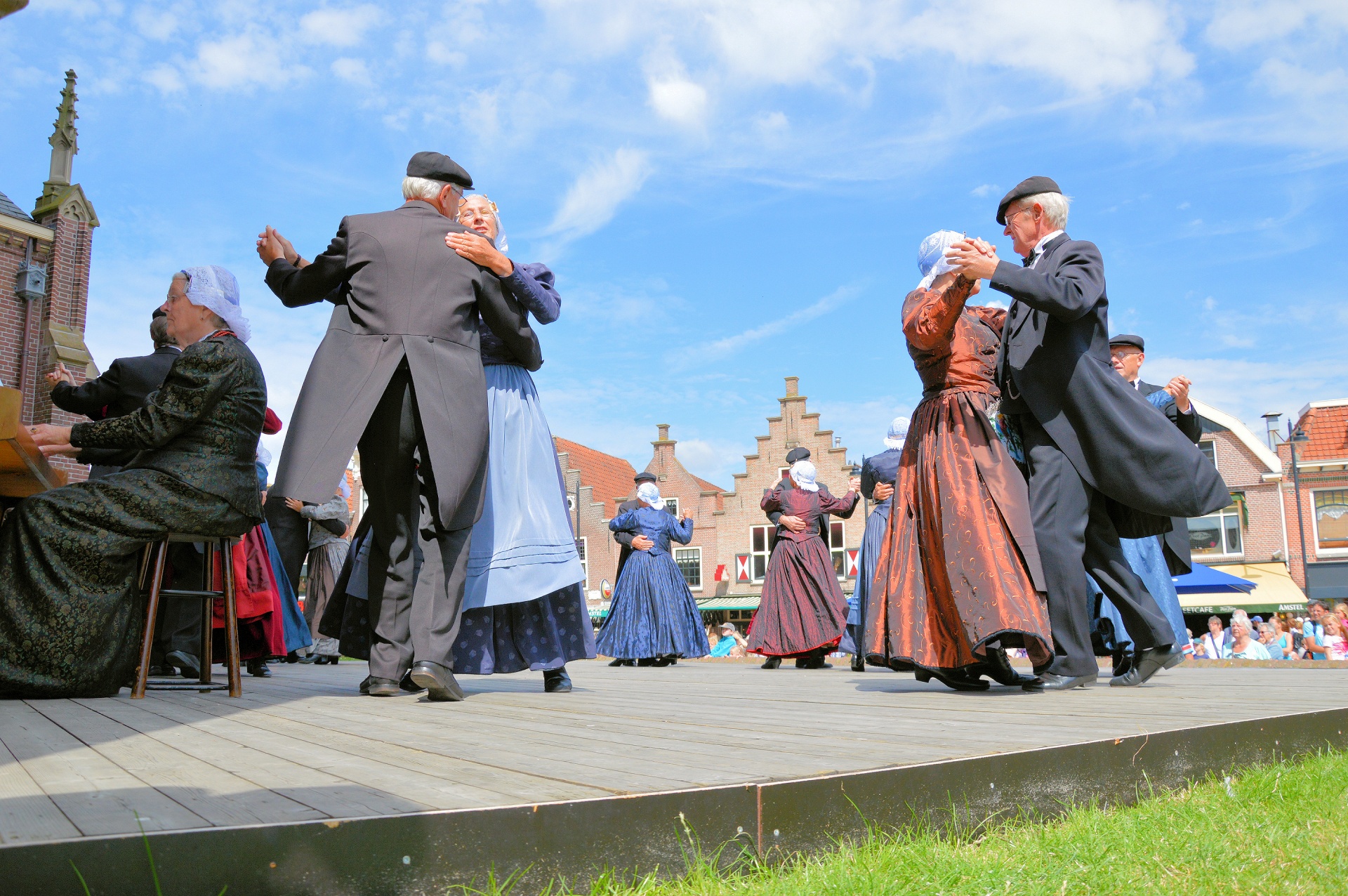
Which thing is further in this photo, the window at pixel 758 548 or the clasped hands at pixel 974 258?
the window at pixel 758 548

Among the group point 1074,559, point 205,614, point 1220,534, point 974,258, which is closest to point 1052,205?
point 974,258

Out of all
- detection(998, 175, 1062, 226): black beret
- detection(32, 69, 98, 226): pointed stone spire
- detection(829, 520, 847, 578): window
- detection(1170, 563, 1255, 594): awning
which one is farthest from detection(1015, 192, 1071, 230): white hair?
detection(829, 520, 847, 578): window

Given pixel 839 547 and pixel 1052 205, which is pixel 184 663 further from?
pixel 839 547

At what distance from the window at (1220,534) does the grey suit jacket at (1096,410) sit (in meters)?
32.2

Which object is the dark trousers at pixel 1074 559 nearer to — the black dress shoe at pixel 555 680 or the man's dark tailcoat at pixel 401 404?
the black dress shoe at pixel 555 680

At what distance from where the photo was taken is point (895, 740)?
7.93 ft

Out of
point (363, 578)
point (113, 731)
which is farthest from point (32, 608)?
point (113, 731)

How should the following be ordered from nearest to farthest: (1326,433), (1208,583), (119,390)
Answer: (119,390)
(1208,583)
(1326,433)

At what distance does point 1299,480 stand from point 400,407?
1392 inches

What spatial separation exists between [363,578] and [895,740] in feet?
8.79

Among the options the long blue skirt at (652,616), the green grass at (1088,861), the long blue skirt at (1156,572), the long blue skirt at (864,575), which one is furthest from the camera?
the long blue skirt at (652,616)

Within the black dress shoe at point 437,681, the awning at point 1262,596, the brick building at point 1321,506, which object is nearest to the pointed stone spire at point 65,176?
the black dress shoe at point 437,681

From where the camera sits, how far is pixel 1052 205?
481 centimetres

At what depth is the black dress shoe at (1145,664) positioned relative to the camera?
181 inches
